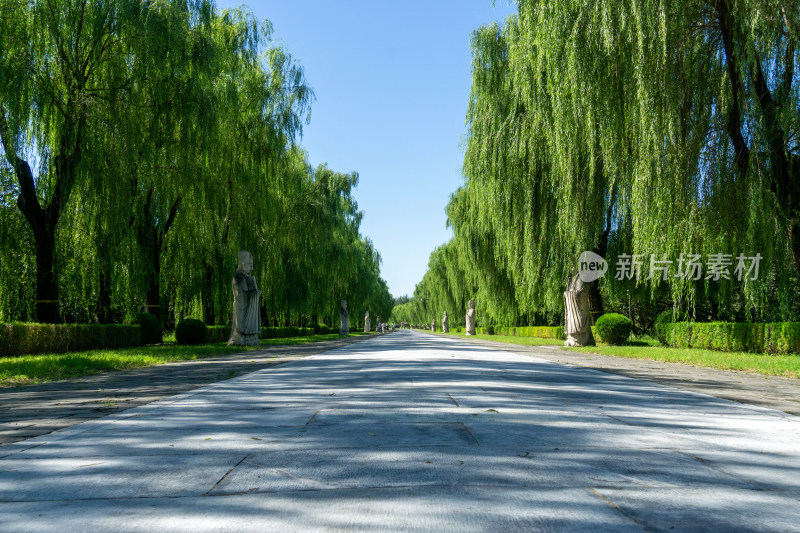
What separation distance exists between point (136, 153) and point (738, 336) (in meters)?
15.7

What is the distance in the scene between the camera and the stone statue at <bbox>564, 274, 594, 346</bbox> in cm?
1638

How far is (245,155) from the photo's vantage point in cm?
1756

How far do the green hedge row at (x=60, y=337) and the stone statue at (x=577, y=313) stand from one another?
13.4 m

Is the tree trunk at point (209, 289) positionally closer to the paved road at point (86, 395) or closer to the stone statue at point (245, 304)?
the stone statue at point (245, 304)

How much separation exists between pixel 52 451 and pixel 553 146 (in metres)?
11.8

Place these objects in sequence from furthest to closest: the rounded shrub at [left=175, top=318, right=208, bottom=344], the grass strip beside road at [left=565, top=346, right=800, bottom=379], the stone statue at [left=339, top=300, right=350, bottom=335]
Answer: the stone statue at [left=339, top=300, right=350, bottom=335]
the rounded shrub at [left=175, top=318, right=208, bottom=344]
the grass strip beside road at [left=565, top=346, right=800, bottom=379]

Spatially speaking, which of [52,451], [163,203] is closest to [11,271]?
[163,203]

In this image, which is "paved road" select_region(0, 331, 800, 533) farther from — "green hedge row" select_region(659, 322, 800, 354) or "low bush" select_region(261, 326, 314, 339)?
"low bush" select_region(261, 326, 314, 339)

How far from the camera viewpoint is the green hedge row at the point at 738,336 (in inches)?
492

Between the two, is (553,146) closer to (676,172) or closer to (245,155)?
(676,172)

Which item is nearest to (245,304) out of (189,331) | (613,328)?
(189,331)

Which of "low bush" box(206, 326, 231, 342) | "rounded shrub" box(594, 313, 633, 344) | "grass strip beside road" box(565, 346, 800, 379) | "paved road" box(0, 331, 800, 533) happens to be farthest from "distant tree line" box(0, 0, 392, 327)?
"grass strip beside road" box(565, 346, 800, 379)

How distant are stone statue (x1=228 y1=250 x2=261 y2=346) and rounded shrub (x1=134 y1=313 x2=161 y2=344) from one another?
7.98ft

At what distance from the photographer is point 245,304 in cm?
1711
